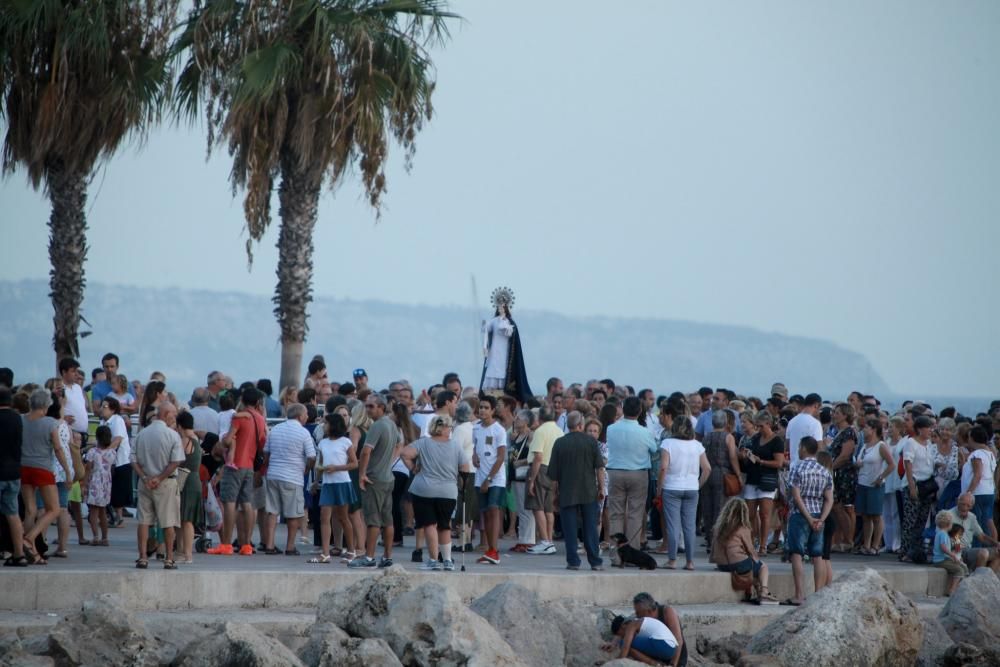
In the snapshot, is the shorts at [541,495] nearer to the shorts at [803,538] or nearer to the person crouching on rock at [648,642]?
the shorts at [803,538]

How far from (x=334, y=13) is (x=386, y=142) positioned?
234 cm

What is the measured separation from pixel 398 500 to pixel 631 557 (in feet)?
11.3

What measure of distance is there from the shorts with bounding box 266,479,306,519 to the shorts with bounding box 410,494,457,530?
166cm

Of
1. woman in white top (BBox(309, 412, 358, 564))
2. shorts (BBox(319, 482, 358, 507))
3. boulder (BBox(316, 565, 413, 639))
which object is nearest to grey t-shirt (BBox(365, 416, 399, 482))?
woman in white top (BBox(309, 412, 358, 564))

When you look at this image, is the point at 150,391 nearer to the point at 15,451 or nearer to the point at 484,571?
the point at 15,451

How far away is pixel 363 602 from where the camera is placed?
13336 millimetres

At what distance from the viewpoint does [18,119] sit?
23.0m

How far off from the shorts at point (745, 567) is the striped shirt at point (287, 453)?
16.9ft

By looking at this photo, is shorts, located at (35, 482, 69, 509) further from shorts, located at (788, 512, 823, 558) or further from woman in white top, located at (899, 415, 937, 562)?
woman in white top, located at (899, 415, 937, 562)

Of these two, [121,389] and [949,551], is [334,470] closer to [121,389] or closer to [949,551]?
[121,389]

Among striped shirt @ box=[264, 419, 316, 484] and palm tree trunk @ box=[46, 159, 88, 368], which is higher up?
palm tree trunk @ box=[46, 159, 88, 368]

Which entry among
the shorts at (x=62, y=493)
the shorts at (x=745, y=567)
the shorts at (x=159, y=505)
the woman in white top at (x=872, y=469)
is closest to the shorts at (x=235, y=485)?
the shorts at (x=159, y=505)

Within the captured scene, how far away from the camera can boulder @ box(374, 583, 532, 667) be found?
12.7 metres

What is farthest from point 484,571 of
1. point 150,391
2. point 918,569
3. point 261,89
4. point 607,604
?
point 261,89
